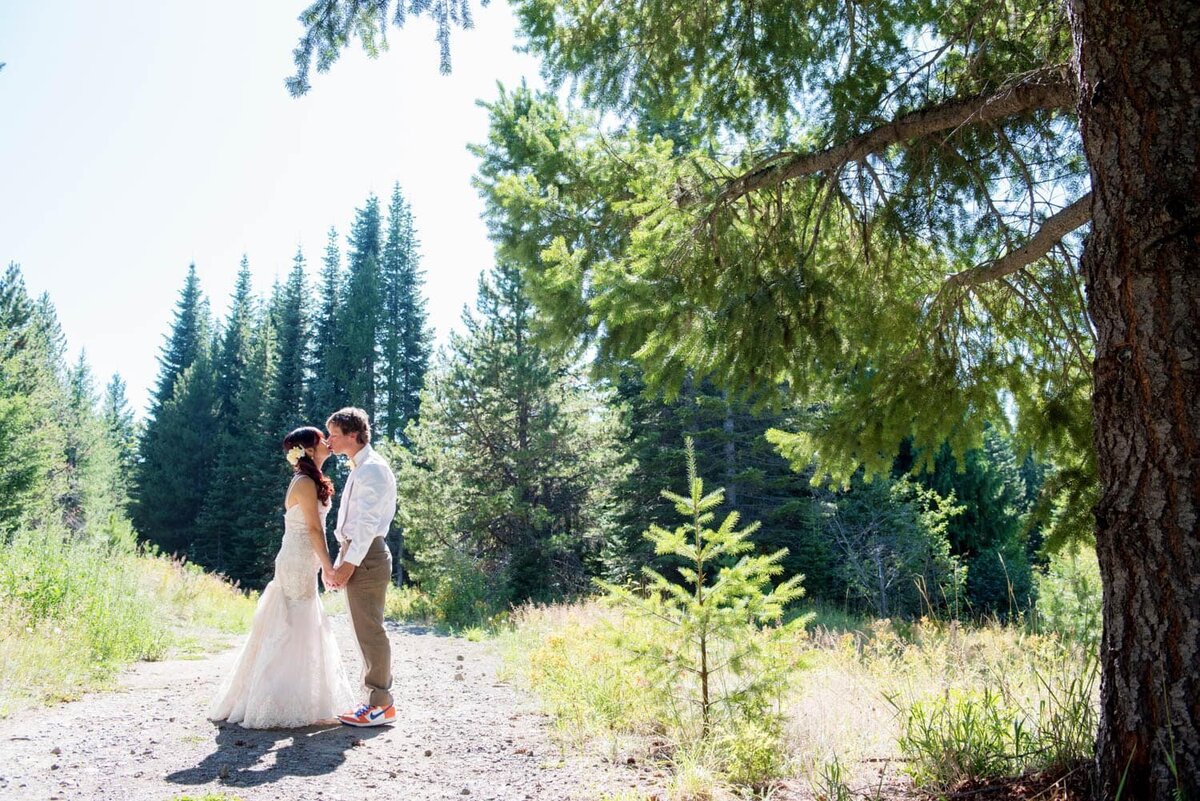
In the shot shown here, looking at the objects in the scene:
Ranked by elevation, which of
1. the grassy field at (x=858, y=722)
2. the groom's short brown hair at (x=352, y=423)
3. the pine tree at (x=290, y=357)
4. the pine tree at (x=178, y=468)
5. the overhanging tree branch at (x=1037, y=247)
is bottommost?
the grassy field at (x=858, y=722)

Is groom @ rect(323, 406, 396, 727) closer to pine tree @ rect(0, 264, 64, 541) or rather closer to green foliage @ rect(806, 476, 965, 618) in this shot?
green foliage @ rect(806, 476, 965, 618)

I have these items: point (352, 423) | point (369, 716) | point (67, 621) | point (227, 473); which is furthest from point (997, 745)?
point (227, 473)

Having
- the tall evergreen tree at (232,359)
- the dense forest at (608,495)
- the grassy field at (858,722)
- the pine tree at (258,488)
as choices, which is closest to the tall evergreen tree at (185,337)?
the tall evergreen tree at (232,359)

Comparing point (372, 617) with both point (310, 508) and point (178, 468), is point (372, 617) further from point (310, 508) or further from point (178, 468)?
point (178, 468)

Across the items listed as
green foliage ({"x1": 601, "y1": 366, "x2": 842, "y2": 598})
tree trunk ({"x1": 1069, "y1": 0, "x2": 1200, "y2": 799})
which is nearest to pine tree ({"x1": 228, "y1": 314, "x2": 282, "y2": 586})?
green foliage ({"x1": 601, "y1": 366, "x2": 842, "y2": 598})

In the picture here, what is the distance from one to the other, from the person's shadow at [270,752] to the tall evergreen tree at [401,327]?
3576cm

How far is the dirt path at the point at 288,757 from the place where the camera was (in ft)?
11.8

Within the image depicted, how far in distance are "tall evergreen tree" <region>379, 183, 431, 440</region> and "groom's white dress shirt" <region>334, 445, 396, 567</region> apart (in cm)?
3557

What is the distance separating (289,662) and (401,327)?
38.3 meters

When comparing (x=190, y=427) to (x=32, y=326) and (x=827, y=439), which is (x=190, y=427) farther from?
(x=827, y=439)

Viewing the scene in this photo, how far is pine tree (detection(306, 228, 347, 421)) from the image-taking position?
3850 centimetres

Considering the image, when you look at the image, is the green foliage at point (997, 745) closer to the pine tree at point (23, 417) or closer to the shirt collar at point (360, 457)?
the shirt collar at point (360, 457)

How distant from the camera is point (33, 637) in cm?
597

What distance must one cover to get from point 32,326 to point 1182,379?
41620 mm
